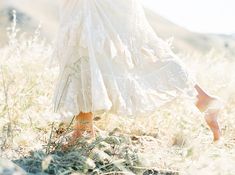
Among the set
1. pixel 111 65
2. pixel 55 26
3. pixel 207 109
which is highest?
pixel 55 26

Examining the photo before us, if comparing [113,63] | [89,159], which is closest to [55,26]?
[113,63]

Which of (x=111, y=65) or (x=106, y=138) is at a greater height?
(x=111, y=65)

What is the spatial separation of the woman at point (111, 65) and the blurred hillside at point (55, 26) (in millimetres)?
80166

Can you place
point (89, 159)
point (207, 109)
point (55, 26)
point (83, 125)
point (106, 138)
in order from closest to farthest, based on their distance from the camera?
point (89, 159) < point (106, 138) < point (83, 125) < point (207, 109) < point (55, 26)

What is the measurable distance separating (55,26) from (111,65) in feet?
344

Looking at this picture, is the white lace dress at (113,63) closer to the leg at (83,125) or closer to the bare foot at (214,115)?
the leg at (83,125)

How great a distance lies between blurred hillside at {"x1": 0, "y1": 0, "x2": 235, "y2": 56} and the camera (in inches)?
3885

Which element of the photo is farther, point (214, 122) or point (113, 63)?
point (214, 122)

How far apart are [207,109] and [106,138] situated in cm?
104

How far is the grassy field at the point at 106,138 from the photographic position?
401cm

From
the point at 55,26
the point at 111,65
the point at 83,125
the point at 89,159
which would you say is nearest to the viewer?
the point at 89,159

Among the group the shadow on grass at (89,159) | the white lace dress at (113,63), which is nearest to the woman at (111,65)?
the white lace dress at (113,63)

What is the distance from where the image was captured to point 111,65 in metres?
4.53

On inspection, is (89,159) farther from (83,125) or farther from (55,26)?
(55,26)
